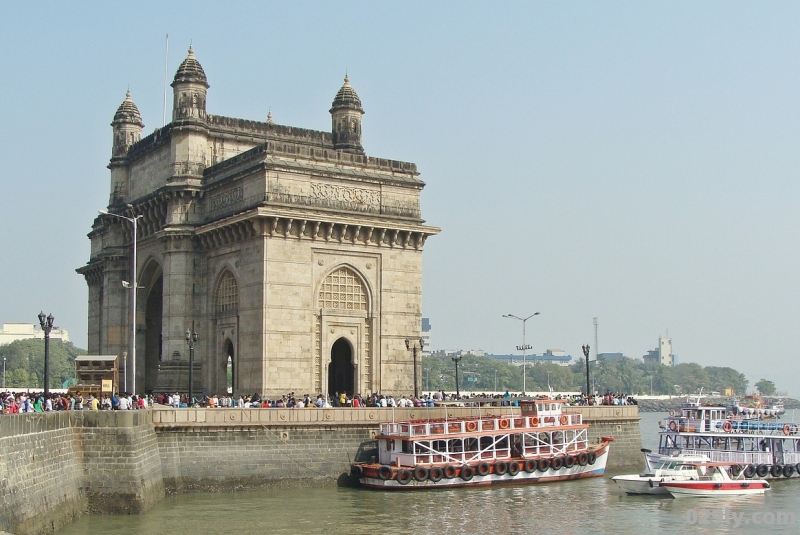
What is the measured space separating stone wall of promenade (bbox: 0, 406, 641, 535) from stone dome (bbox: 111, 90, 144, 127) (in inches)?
1126

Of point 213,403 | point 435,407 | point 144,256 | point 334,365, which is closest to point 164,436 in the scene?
point 213,403

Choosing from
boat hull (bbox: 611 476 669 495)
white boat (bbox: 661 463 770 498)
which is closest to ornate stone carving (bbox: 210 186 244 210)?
boat hull (bbox: 611 476 669 495)

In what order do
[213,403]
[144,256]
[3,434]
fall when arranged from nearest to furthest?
[3,434] < [213,403] < [144,256]

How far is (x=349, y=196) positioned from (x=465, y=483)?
15.3 meters

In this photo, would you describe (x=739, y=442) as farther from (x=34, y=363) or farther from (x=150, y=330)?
(x=34, y=363)

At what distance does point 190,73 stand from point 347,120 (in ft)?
27.5

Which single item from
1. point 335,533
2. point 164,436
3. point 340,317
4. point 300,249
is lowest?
point 335,533

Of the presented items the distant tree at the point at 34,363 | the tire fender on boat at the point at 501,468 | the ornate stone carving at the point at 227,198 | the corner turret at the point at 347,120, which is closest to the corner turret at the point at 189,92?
the ornate stone carving at the point at 227,198

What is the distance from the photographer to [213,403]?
40.4 meters

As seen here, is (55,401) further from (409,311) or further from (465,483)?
(409,311)

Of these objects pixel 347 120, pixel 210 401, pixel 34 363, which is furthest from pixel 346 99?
pixel 34 363

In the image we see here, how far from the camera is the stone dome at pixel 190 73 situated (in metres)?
52.4

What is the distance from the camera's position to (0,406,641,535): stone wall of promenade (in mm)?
26938

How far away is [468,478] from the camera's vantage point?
40.6 meters
